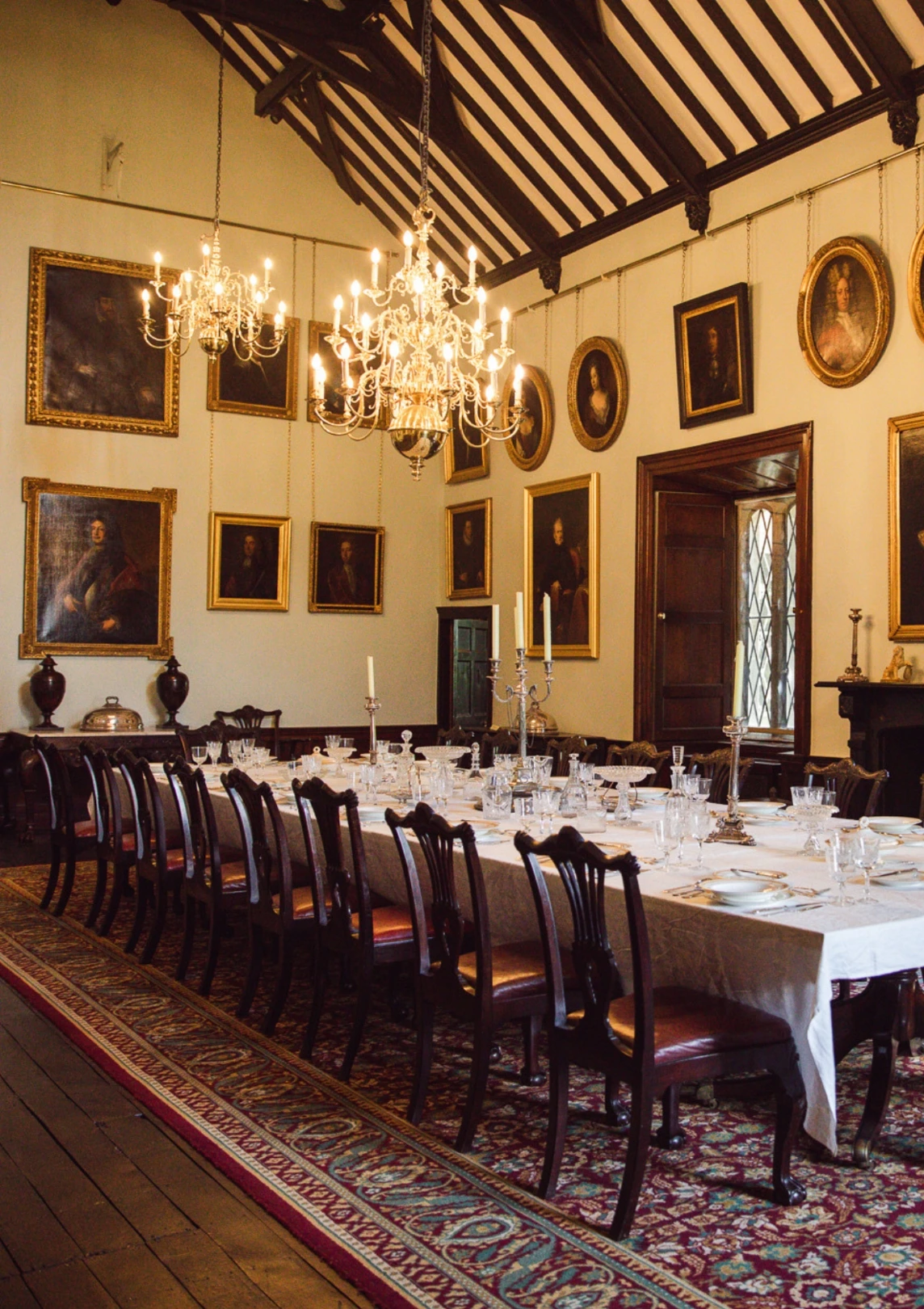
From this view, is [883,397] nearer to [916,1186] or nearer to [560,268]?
[560,268]

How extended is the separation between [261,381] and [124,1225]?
9.39 m

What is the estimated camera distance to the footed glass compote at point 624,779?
5.23 m

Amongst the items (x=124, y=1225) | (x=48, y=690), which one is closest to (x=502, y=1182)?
(x=124, y=1225)

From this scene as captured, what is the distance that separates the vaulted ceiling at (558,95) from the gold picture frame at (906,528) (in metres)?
1.77

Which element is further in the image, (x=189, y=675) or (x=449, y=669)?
(x=449, y=669)

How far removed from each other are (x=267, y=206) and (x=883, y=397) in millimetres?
6618

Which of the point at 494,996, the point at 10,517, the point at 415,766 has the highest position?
the point at 10,517

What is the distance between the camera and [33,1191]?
334cm

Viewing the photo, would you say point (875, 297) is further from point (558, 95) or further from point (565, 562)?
point (565, 562)

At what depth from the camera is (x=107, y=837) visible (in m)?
6.72

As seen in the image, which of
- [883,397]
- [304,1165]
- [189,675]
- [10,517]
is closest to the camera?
[304,1165]

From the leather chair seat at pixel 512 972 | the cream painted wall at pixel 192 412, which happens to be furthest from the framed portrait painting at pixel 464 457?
the leather chair seat at pixel 512 972

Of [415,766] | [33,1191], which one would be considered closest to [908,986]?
[33,1191]

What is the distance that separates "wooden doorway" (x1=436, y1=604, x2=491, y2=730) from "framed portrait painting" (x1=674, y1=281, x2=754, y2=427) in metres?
3.97
